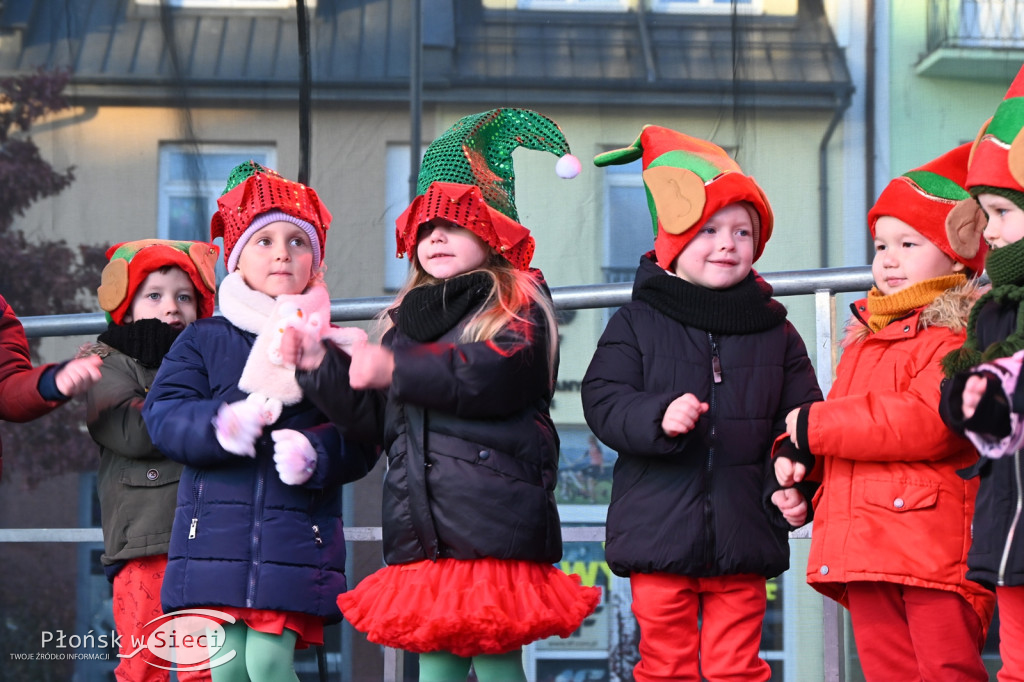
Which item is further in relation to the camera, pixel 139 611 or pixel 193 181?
pixel 193 181

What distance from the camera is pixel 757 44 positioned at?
5.22m

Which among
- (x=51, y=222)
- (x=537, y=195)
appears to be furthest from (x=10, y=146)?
(x=537, y=195)

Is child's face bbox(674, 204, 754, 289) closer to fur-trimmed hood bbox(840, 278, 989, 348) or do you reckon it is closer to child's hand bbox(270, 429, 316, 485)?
fur-trimmed hood bbox(840, 278, 989, 348)

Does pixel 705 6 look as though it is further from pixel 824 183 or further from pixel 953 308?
pixel 953 308

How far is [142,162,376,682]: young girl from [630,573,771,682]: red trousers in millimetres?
761

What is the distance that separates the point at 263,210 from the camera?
321cm

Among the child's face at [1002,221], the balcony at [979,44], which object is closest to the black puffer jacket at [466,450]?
the child's face at [1002,221]

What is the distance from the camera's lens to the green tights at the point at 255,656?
2930 millimetres

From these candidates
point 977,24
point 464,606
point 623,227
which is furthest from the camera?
point 977,24

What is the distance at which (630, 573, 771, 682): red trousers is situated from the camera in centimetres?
280

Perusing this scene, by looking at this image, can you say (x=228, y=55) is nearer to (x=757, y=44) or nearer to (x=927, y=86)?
(x=757, y=44)

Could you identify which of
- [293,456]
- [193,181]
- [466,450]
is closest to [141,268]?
[293,456]

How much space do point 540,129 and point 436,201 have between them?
1.40 ft

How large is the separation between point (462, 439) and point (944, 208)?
47.6 inches
